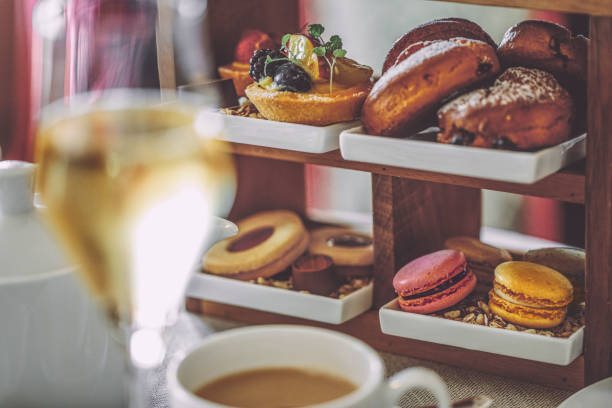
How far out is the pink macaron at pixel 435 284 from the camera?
2.48 feet

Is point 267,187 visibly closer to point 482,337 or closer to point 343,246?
point 343,246

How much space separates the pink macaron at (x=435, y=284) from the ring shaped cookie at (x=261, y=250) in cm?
18

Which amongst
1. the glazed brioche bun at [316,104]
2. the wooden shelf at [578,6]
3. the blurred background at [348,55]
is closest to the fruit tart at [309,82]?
the glazed brioche bun at [316,104]

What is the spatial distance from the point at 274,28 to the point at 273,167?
0.19 metres

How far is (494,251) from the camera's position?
33.9 inches

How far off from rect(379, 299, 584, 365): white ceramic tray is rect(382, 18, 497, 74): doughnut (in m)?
0.24

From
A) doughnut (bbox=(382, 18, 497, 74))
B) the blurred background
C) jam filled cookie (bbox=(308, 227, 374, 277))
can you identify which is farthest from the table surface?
the blurred background

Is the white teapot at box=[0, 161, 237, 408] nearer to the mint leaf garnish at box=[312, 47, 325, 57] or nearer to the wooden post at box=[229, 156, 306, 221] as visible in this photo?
the mint leaf garnish at box=[312, 47, 325, 57]

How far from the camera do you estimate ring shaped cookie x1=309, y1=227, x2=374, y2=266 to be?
92 cm

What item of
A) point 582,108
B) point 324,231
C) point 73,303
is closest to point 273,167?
point 324,231

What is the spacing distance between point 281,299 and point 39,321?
0.37m

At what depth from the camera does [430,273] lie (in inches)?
29.8

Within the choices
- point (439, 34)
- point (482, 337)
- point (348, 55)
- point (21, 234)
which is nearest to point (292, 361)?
point (21, 234)

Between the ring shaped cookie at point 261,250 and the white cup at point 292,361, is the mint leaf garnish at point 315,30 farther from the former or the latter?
the white cup at point 292,361
